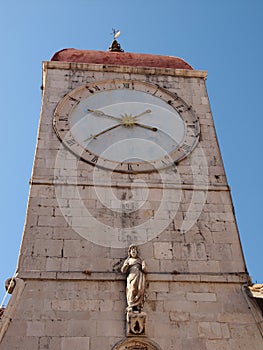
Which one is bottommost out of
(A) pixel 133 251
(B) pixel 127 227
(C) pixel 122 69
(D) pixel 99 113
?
(A) pixel 133 251

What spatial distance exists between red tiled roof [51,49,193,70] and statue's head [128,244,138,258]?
207 inches

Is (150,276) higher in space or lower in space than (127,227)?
lower

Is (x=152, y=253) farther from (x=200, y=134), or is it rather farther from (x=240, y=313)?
(x=200, y=134)

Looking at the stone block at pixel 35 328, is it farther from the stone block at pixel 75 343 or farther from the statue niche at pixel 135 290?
the statue niche at pixel 135 290

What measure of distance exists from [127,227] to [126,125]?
8.99 feet

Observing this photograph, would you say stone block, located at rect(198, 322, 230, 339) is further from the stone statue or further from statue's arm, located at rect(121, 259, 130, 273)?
statue's arm, located at rect(121, 259, 130, 273)

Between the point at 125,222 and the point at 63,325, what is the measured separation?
6.60 ft

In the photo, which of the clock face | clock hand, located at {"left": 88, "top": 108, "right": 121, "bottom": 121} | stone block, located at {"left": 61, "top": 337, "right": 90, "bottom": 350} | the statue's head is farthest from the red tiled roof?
stone block, located at {"left": 61, "top": 337, "right": 90, "bottom": 350}

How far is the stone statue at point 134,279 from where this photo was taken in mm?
7254

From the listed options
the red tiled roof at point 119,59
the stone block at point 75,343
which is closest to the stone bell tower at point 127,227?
the stone block at point 75,343

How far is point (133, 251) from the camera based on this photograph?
7840mm

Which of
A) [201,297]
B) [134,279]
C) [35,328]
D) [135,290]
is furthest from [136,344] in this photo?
[35,328]

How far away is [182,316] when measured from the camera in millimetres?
7285

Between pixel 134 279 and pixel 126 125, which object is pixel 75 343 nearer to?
pixel 134 279
